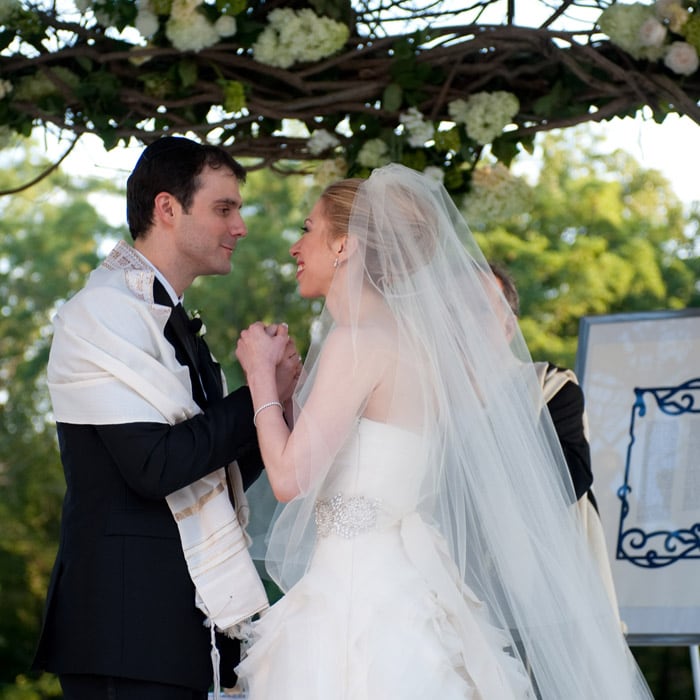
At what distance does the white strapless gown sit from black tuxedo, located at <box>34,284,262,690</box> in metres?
0.23

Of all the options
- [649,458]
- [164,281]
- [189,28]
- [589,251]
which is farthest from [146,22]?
[589,251]

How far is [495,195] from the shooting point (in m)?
4.55

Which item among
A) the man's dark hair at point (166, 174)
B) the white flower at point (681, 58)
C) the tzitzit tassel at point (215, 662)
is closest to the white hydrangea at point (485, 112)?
the white flower at point (681, 58)

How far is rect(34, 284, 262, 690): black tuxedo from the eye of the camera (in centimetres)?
294

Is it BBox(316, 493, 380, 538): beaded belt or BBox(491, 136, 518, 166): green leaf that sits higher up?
BBox(491, 136, 518, 166): green leaf

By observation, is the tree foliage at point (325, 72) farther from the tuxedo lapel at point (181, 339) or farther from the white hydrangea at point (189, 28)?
the tuxedo lapel at point (181, 339)

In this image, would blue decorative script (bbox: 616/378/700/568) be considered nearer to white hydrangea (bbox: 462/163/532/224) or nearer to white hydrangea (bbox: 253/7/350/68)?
white hydrangea (bbox: 462/163/532/224)

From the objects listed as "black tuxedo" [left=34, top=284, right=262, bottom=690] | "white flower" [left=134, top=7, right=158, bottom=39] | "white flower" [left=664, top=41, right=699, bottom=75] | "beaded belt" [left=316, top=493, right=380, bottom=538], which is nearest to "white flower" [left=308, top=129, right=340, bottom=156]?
"white flower" [left=134, top=7, right=158, bottom=39]

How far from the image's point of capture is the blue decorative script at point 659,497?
16.0 ft

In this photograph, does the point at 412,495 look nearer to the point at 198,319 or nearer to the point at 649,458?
the point at 198,319

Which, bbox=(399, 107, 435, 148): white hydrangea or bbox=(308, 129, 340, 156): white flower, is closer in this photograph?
bbox=(399, 107, 435, 148): white hydrangea

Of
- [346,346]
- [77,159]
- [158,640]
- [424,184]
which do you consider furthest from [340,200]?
[77,159]

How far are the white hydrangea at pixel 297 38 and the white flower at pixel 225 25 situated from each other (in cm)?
11

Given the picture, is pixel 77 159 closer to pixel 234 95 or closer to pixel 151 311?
pixel 234 95
